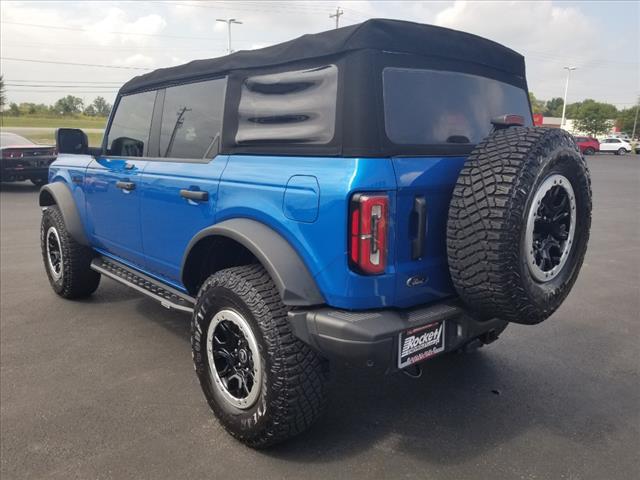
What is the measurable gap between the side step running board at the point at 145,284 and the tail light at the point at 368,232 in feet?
4.62

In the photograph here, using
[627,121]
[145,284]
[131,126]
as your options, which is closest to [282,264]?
[145,284]

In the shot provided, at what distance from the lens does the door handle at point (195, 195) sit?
2.91 metres

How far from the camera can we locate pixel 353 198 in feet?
7.07

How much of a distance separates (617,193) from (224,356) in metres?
15.7

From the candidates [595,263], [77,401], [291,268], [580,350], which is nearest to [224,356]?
[291,268]

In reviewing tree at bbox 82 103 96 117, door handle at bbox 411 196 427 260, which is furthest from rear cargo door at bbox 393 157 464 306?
tree at bbox 82 103 96 117

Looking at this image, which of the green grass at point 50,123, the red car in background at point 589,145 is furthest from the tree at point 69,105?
the red car in background at point 589,145

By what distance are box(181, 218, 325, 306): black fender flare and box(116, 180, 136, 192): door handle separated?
1.41 meters

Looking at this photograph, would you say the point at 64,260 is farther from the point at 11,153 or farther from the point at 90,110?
the point at 90,110

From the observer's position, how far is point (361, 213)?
84.8 inches

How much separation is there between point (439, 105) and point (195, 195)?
1433 mm

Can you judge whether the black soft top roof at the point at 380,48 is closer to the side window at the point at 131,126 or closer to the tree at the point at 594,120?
the side window at the point at 131,126

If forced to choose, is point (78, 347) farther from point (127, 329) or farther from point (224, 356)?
point (224, 356)

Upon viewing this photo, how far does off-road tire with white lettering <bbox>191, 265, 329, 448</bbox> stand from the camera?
239 centimetres
